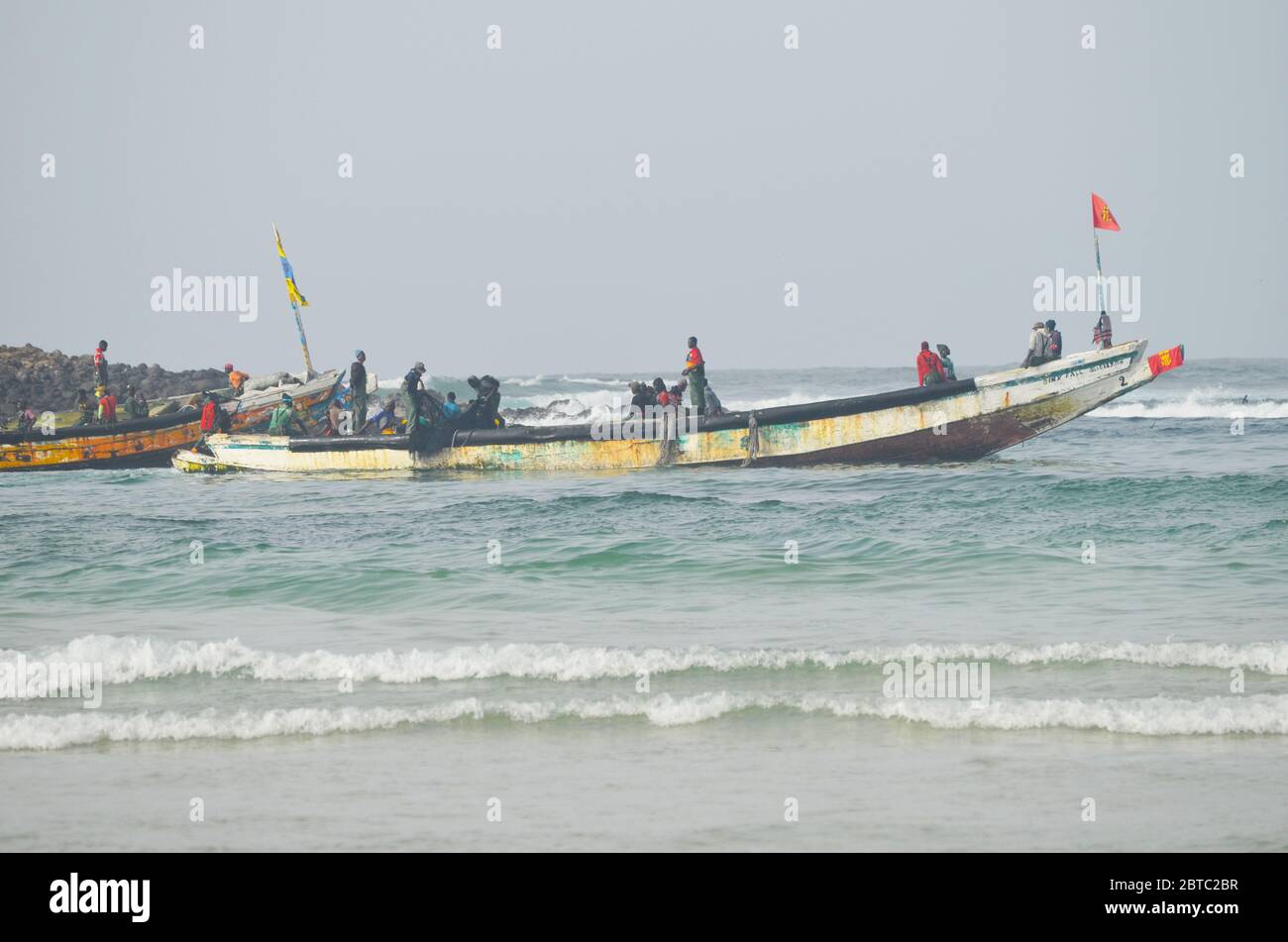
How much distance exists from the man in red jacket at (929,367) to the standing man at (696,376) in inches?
156

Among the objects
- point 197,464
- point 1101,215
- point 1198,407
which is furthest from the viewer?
point 1198,407

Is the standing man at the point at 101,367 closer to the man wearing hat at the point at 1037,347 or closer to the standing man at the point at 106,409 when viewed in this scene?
the standing man at the point at 106,409

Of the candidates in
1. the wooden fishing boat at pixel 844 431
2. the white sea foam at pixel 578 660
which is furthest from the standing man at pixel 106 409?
the white sea foam at pixel 578 660

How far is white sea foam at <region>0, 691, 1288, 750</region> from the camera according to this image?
8719mm

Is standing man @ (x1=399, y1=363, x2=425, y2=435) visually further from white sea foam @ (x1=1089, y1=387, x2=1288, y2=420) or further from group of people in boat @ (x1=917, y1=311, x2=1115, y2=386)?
white sea foam @ (x1=1089, y1=387, x2=1288, y2=420)

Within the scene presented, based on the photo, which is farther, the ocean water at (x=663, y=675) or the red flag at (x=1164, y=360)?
the red flag at (x=1164, y=360)

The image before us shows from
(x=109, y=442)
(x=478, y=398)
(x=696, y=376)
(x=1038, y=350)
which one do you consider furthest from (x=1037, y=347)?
(x=109, y=442)

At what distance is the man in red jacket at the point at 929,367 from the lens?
24.2 metres

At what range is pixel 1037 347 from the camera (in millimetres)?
24156

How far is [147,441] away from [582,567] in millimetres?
19098

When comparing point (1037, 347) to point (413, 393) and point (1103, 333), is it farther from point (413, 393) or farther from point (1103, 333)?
point (413, 393)

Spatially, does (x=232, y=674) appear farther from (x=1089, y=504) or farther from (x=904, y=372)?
(x=904, y=372)

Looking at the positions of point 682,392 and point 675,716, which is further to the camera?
point 682,392

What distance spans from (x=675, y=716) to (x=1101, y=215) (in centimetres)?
1501
